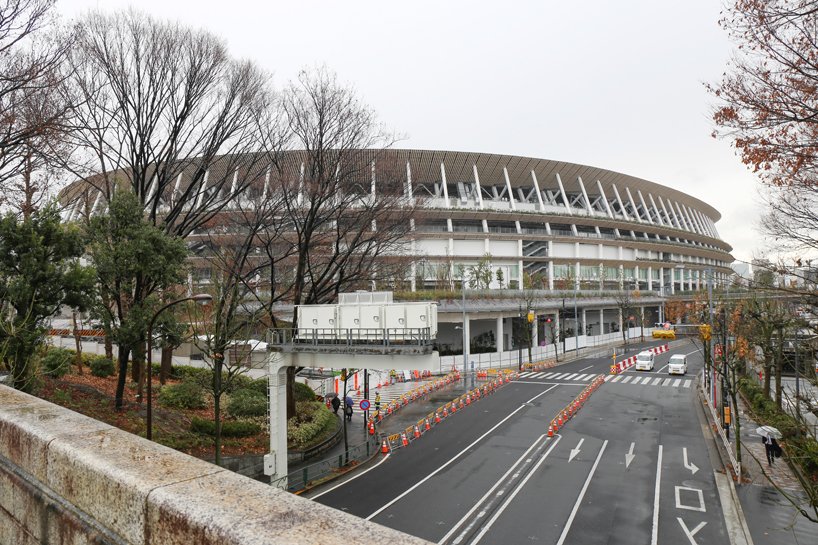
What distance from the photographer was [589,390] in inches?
1315

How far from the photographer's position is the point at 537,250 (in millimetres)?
74750

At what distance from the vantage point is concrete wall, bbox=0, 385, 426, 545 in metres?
2.25

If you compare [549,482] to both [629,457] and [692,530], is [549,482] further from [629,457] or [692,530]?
[629,457]

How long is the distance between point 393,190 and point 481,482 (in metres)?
13.5

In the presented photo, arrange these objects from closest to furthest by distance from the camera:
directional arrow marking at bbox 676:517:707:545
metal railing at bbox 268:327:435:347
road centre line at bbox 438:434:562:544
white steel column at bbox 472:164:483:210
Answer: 1. directional arrow marking at bbox 676:517:707:545
2. road centre line at bbox 438:434:562:544
3. metal railing at bbox 268:327:435:347
4. white steel column at bbox 472:164:483:210

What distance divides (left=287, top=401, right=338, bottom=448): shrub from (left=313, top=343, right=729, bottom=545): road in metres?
3.70

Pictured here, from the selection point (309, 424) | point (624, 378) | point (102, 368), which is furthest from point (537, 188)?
point (102, 368)

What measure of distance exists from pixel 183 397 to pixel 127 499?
74.7ft

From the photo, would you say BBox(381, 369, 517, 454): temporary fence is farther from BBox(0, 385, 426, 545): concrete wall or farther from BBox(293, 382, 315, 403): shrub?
BBox(0, 385, 426, 545): concrete wall

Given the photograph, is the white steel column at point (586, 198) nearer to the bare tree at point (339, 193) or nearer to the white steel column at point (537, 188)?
the white steel column at point (537, 188)

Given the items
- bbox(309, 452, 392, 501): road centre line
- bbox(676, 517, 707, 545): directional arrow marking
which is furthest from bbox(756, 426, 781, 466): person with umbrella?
bbox(309, 452, 392, 501): road centre line

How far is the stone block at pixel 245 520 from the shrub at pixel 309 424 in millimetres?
19513

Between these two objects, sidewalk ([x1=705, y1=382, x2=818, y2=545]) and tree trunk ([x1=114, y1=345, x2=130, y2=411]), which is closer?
sidewalk ([x1=705, y1=382, x2=818, y2=545])

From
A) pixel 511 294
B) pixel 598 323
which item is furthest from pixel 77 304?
pixel 598 323
